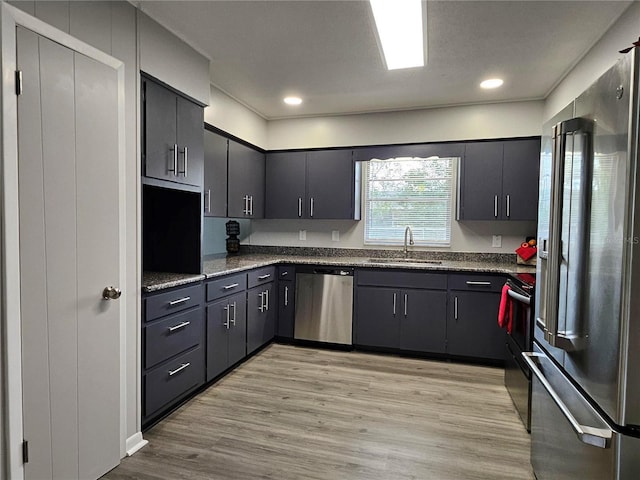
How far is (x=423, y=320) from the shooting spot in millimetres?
3693

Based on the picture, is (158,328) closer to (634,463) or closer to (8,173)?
(8,173)

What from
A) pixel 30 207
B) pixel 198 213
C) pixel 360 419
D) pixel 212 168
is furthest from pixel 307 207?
pixel 30 207

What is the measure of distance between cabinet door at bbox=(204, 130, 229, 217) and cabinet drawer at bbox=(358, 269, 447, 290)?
152 cm

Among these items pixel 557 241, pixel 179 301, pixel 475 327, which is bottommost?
pixel 475 327

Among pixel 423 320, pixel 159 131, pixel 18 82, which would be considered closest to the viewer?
pixel 18 82

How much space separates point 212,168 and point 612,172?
2.90 m

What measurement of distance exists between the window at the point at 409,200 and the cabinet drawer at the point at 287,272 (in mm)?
985

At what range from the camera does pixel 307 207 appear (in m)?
4.36

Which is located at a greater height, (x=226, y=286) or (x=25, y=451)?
(x=226, y=286)

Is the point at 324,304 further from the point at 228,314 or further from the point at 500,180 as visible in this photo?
the point at 500,180

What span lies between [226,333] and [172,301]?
784 mm

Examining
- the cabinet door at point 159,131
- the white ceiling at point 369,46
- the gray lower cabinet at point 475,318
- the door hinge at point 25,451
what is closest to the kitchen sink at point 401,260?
the gray lower cabinet at point 475,318

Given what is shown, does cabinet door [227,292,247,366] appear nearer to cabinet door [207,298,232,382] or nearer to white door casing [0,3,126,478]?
cabinet door [207,298,232,382]

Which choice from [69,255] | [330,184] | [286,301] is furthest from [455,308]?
[69,255]
